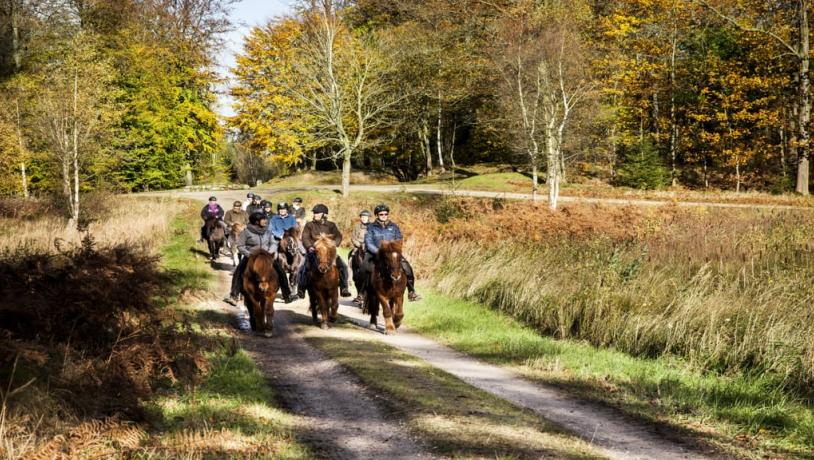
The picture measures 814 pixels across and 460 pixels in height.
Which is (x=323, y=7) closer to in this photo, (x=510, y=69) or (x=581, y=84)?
(x=510, y=69)

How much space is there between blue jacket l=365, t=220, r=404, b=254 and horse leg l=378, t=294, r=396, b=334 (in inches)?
42.8

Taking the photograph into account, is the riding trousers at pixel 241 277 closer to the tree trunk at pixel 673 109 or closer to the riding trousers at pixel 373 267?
the riding trousers at pixel 373 267

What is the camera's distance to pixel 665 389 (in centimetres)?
829

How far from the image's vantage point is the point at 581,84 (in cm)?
3178

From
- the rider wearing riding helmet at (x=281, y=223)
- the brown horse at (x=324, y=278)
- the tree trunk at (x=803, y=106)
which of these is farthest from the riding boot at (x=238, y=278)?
the tree trunk at (x=803, y=106)

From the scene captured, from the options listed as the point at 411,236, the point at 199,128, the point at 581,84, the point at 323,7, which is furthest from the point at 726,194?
the point at 199,128

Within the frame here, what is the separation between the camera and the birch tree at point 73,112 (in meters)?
24.5

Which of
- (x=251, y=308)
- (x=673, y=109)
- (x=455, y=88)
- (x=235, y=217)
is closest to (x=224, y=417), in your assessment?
(x=251, y=308)

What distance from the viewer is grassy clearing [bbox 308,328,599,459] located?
240 inches

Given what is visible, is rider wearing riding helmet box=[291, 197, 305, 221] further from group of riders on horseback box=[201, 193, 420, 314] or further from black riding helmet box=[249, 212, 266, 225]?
black riding helmet box=[249, 212, 266, 225]

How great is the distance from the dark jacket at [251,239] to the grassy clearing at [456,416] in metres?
4.65

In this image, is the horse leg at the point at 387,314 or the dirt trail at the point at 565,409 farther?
the horse leg at the point at 387,314

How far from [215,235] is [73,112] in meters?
8.70

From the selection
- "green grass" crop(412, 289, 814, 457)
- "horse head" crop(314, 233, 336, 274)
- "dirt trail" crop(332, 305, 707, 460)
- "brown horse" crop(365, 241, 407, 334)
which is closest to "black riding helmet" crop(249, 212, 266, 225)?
"horse head" crop(314, 233, 336, 274)
